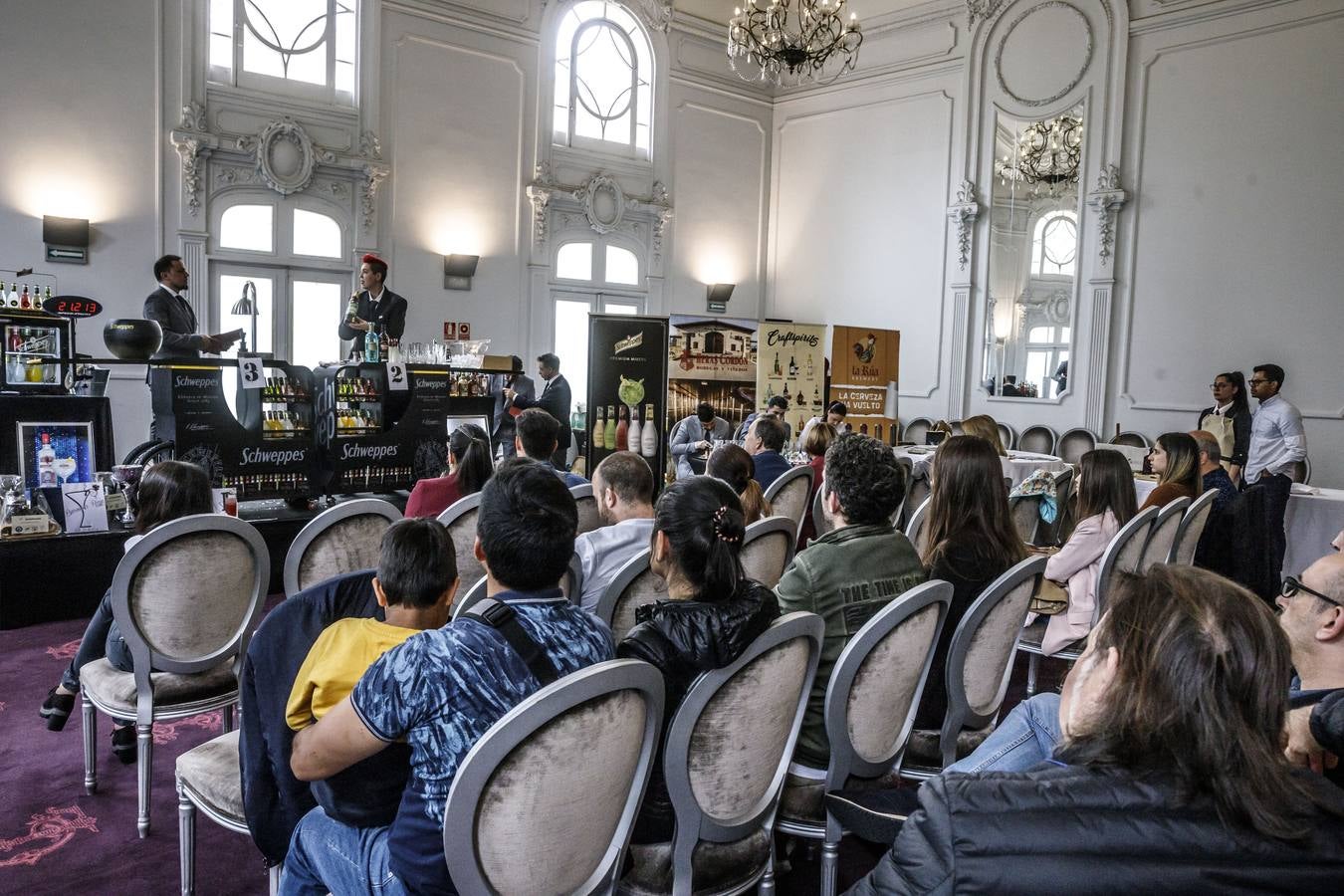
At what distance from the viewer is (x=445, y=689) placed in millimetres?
1387

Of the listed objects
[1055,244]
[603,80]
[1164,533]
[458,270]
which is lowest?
[1164,533]

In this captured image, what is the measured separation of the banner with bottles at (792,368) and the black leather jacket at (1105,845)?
7005 mm

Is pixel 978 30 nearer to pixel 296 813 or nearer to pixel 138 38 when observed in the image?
pixel 138 38

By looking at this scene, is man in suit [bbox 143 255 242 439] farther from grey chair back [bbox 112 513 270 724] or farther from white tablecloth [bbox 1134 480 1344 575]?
white tablecloth [bbox 1134 480 1344 575]

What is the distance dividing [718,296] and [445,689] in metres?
11.1

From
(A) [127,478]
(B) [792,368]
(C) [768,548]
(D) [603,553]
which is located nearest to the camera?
(D) [603,553]

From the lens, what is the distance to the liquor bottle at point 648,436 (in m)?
7.17

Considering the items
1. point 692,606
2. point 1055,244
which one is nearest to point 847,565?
point 692,606

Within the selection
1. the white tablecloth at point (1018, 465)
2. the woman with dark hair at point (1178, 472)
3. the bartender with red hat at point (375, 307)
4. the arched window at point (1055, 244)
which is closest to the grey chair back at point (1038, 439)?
the arched window at point (1055, 244)

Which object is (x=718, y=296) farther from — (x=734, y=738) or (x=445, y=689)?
(x=445, y=689)

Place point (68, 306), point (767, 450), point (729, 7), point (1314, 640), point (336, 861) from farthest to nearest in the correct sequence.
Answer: point (729, 7) → point (767, 450) → point (68, 306) → point (336, 861) → point (1314, 640)

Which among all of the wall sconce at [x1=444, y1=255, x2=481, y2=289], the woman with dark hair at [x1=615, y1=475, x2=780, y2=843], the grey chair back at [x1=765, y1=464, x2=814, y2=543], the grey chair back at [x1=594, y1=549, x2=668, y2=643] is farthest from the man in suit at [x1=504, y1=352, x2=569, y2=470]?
the woman with dark hair at [x1=615, y1=475, x2=780, y2=843]

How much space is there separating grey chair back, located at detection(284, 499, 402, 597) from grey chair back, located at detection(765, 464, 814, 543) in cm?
226

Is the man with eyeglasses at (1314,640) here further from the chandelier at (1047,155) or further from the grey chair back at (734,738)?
the chandelier at (1047,155)
